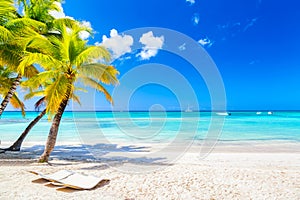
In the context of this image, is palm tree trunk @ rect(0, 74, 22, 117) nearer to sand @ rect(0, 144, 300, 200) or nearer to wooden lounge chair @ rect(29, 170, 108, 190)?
sand @ rect(0, 144, 300, 200)

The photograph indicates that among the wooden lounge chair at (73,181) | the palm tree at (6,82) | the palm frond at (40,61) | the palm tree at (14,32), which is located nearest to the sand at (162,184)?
the wooden lounge chair at (73,181)

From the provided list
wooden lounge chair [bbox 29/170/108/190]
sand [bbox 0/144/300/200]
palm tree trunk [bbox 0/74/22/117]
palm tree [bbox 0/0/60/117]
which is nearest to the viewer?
sand [bbox 0/144/300/200]

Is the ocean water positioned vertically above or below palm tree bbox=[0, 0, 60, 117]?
below

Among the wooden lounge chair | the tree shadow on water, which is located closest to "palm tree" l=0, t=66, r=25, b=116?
the tree shadow on water

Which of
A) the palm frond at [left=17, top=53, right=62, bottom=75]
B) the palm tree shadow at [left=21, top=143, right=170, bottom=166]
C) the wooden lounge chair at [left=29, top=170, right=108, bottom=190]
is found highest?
the palm frond at [left=17, top=53, right=62, bottom=75]

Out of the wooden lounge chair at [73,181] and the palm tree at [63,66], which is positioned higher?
the palm tree at [63,66]

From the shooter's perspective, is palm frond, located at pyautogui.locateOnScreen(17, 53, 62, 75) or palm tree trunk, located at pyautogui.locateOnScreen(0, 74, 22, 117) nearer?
palm frond, located at pyautogui.locateOnScreen(17, 53, 62, 75)

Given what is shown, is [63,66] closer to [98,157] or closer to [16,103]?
[98,157]

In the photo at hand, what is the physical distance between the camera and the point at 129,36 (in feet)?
32.1

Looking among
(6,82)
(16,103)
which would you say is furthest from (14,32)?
(16,103)

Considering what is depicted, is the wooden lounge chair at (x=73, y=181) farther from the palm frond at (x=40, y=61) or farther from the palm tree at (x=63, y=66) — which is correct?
the palm frond at (x=40, y=61)

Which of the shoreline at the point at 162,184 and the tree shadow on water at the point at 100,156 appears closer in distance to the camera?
the shoreline at the point at 162,184

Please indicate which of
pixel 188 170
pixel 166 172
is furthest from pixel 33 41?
pixel 188 170

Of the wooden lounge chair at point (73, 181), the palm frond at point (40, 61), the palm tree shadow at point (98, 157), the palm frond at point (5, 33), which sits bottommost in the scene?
the wooden lounge chair at point (73, 181)
